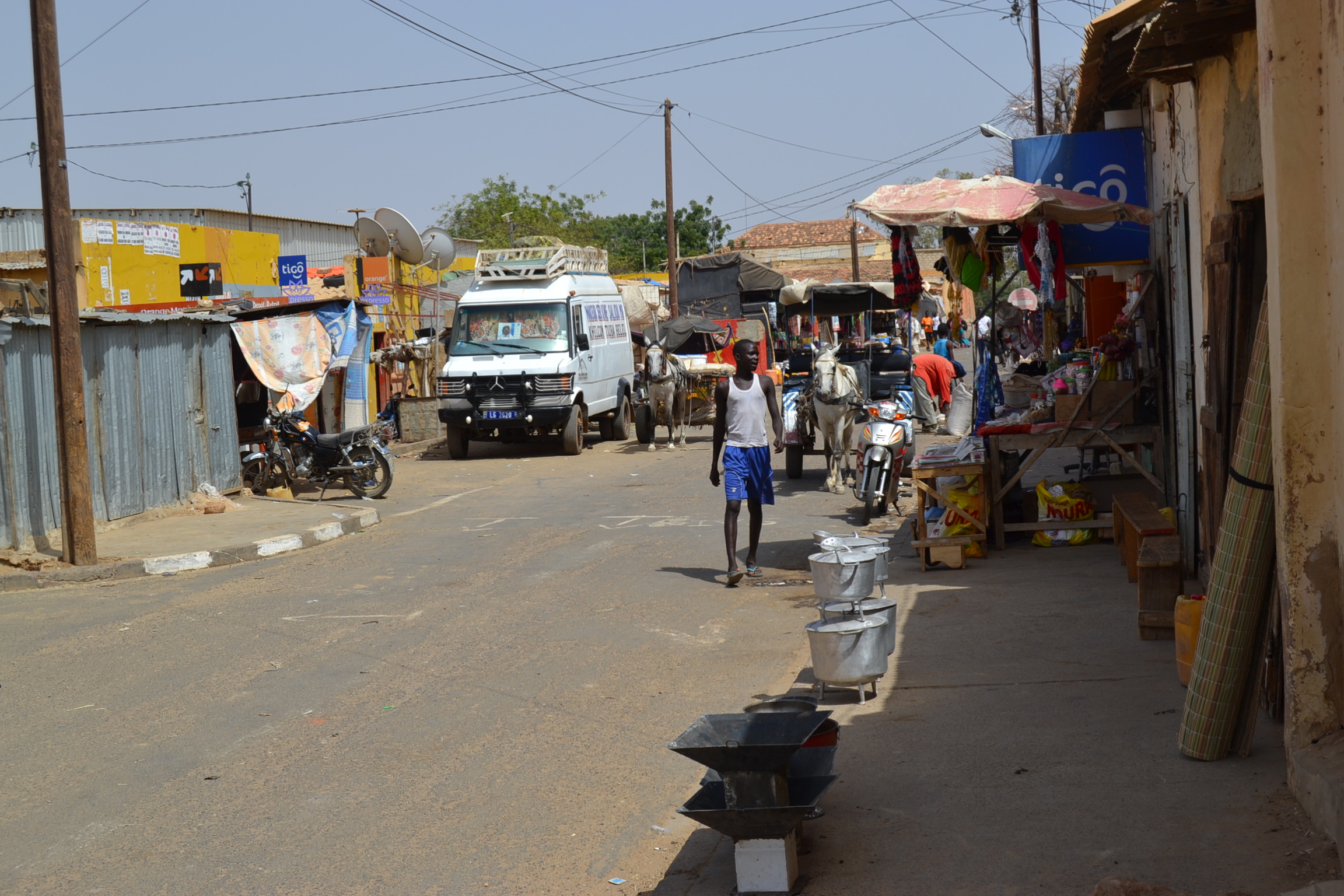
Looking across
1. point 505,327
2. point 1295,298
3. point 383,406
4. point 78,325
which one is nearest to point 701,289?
point 383,406

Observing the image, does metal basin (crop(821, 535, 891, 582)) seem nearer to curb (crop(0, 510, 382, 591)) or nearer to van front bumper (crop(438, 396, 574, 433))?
curb (crop(0, 510, 382, 591))

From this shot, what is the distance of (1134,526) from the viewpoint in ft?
23.6

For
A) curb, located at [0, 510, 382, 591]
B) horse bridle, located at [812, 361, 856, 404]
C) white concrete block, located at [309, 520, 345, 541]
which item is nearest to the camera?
curb, located at [0, 510, 382, 591]

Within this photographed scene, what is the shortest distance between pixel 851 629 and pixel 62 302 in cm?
856

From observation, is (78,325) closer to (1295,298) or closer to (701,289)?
(1295,298)

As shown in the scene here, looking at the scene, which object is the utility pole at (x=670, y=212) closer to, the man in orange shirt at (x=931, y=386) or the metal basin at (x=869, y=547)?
the man in orange shirt at (x=931, y=386)

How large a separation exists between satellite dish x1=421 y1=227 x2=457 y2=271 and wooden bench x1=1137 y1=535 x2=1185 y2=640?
2051 centimetres

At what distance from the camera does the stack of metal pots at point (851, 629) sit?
5.81m

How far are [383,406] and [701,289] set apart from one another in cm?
1805

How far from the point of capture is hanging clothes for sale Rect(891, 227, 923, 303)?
423 inches

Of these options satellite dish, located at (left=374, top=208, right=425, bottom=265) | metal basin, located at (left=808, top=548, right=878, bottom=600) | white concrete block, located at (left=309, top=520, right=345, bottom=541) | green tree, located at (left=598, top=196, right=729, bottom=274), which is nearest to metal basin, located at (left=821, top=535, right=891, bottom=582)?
metal basin, located at (left=808, top=548, right=878, bottom=600)

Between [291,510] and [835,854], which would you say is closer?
[835,854]

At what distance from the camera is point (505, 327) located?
67.7ft

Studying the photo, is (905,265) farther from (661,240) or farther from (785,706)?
(661,240)
